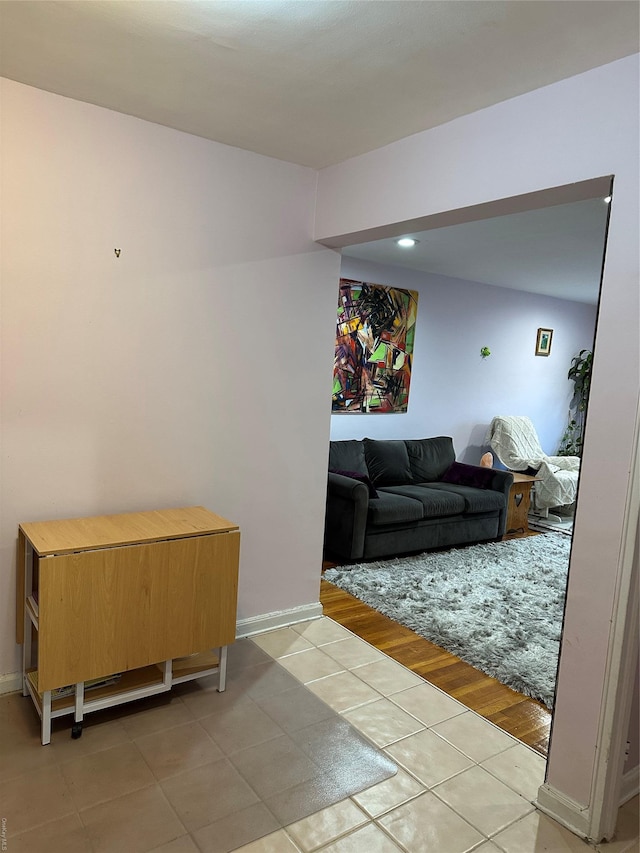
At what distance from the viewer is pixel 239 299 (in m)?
2.88

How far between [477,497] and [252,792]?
331 centimetres

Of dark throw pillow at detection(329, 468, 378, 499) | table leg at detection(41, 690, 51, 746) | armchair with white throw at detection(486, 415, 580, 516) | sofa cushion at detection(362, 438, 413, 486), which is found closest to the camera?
table leg at detection(41, 690, 51, 746)

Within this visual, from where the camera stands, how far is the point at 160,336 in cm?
268

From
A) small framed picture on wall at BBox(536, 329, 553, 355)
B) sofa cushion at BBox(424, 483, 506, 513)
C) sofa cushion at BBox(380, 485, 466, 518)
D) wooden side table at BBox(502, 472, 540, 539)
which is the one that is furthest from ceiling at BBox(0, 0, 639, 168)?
small framed picture on wall at BBox(536, 329, 553, 355)

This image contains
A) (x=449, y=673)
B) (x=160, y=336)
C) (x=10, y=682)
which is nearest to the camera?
(x=10, y=682)

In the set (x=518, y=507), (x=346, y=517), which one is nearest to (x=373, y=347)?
(x=346, y=517)

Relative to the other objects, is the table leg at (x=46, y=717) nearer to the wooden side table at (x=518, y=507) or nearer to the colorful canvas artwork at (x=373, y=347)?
the colorful canvas artwork at (x=373, y=347)

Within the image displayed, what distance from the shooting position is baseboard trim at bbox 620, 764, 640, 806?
1996 mm

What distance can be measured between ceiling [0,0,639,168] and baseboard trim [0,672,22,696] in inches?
90.6

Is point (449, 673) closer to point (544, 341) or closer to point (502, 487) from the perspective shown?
point (502, 487)

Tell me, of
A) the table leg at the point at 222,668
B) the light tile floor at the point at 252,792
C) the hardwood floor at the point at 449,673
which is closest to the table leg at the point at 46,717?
the light tile floor at the point at 252,792

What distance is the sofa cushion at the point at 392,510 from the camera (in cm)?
427

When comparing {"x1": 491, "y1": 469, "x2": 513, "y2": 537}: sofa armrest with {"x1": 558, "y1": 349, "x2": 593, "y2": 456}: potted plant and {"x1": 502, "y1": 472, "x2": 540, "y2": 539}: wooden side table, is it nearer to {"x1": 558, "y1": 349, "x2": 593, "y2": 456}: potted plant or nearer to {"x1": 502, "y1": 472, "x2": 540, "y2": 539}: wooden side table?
{"x1": 502, "y1": 472, "x2": 540, "y2": 539}: wooden side table

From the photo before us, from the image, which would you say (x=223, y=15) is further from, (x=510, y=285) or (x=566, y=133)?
(x=510, y=285)
